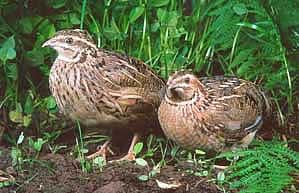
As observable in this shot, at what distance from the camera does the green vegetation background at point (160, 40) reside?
6.86 metres

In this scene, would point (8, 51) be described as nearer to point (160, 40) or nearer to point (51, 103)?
point (51, 103)

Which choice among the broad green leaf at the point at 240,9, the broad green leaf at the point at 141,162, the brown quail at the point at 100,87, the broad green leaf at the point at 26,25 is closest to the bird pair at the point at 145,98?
the brown quail at the point at 100,87

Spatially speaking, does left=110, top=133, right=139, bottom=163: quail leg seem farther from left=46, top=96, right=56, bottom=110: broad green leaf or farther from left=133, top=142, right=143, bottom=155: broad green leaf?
left=46, top=96, right=56, bottom=110: broad green leaf

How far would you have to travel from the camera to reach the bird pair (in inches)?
248

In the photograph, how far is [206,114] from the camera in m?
6.31

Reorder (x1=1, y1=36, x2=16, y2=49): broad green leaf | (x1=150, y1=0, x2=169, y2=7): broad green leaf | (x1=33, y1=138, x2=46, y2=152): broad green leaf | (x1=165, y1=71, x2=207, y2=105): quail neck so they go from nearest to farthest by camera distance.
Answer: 1. (x1=165, y1=71, x2=207, y2=105): quail neck
2. (x1=33, y1=138, x2=46, y2=152): broad green leaf
3. (x1=1, y1=36, x2=16, y2=49): broad green leaf
4. (x1=150, y1=0, x2=169, y2=7): broad green leaf

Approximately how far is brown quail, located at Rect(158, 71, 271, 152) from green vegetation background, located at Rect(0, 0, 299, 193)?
50 cm

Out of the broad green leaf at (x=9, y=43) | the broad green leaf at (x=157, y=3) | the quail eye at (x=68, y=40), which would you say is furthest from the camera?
the broad green leaf at (x=157, y=3)

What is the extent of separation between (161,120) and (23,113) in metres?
1.25

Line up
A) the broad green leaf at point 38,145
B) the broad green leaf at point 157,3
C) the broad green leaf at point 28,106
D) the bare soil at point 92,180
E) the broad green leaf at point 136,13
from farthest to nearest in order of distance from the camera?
the broad green leaf at point 157,3 < the broad green leaf at point 136,13 < the broad green leaf at point 28,106 < the broad green leaf at point 38,145 < the bare soil at point 92,180

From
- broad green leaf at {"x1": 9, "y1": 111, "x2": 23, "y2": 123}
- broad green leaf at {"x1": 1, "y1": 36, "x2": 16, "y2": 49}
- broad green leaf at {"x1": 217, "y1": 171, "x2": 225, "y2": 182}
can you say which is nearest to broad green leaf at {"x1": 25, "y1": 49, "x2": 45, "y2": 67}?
broad green leaf at {"x1": 1, "y1": 36, "x2": 16, "y2": 49}

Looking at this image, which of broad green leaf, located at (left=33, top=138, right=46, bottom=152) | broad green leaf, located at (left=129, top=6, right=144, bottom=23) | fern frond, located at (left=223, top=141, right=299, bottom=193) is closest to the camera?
fern frond, located at (left=223, top=141, right=299, bottom=193)

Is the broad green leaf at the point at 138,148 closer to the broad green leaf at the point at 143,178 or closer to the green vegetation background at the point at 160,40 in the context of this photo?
the broad green leaf at the point at 143,178

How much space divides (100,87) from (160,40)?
3.34 feet
